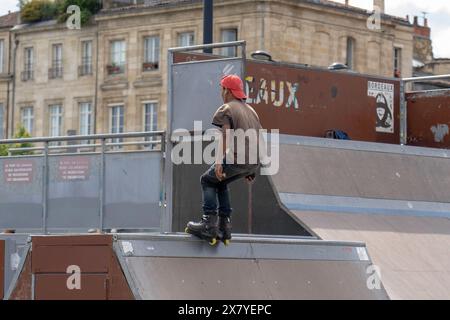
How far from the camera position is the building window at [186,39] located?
68625 mm

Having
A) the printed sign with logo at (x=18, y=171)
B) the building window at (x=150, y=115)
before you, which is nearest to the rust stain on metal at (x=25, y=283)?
the printed sign with logo at (x=18, y=171)

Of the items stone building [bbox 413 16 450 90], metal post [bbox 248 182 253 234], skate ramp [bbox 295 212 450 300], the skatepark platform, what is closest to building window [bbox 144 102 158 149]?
stone building [bbox 413 16 450 90]

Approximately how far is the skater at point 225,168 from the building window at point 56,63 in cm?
5876

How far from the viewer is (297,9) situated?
223 ft

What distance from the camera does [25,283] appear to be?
1436cm

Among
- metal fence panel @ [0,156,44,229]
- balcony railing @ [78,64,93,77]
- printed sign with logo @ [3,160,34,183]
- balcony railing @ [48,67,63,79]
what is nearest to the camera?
metal fence panel @ [0,156,44,229]

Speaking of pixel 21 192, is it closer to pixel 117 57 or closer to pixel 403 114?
pixel 403 114

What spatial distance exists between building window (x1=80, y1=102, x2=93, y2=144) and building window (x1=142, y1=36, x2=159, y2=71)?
3729 mm

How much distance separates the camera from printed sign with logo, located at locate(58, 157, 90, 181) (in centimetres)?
1950

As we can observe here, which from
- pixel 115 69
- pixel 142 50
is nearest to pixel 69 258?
pixel 142 50

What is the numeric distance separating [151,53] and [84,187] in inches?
2039

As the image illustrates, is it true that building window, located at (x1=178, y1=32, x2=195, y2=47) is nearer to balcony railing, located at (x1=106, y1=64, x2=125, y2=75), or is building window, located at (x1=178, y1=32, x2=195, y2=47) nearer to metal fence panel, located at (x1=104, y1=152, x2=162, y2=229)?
balcony railing, located at (x1=106, y1=64, x2=125, y2=75)
